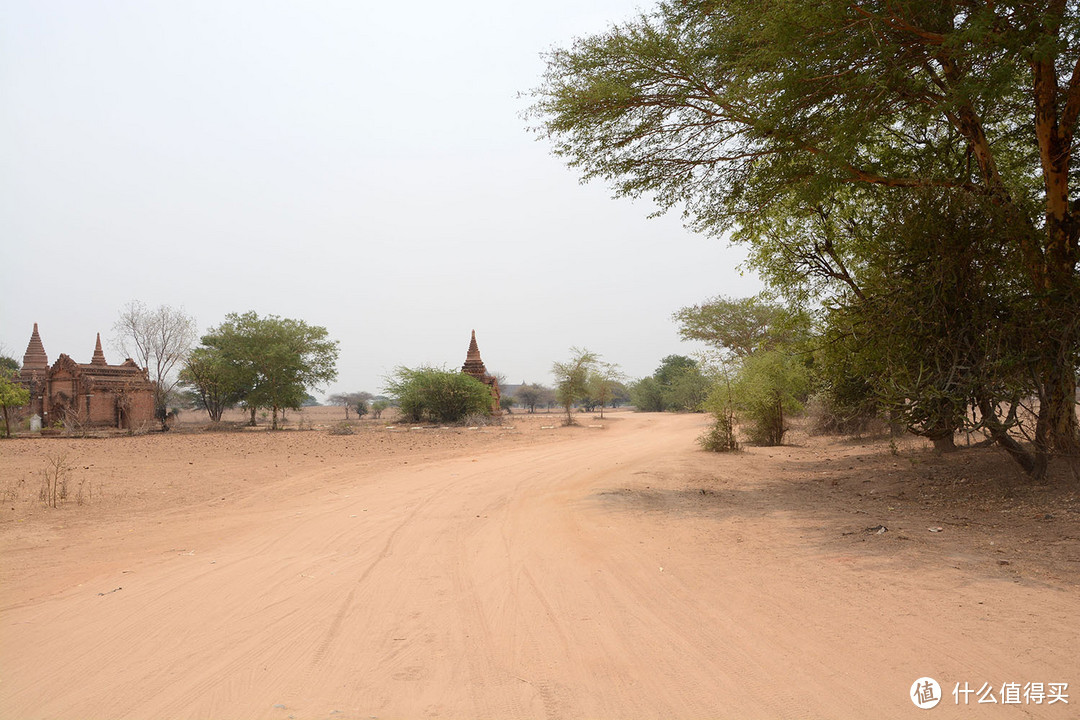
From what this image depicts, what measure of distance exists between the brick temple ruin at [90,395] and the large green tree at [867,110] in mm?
30383

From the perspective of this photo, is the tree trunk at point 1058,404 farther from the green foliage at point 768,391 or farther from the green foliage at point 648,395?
the green foliage at point 648,395

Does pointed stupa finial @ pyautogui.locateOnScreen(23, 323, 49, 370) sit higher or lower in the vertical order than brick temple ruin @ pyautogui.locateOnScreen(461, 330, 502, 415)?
higher

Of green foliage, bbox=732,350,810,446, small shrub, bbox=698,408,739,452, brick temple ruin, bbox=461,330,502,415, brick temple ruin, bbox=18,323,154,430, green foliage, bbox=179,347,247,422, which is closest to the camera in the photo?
small shrub, bbox=698,408,739,452

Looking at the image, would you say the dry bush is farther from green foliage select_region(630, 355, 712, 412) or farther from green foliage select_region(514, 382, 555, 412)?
green foliage select_region(514, 382, 555, 412)

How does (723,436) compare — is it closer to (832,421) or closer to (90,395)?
(832,421)

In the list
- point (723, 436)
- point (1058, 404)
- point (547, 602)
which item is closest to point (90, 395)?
point (723, 436)

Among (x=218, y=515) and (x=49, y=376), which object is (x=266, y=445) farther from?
(x=49, y=376)

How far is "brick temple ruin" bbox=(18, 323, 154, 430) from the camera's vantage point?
3219cm

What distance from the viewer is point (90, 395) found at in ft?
106

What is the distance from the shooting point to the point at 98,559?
6711mm

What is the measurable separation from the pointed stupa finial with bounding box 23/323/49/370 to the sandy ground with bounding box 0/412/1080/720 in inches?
1369

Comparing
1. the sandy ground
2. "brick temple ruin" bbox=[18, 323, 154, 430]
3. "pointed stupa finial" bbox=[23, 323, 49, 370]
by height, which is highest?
"pointed stupa finial" bbox=[23, 323, 49, 370]

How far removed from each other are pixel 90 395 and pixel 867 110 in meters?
36.3

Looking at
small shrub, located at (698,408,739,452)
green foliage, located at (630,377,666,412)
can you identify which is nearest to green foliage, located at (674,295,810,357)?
green foliage, located at (630,377,666,412)
